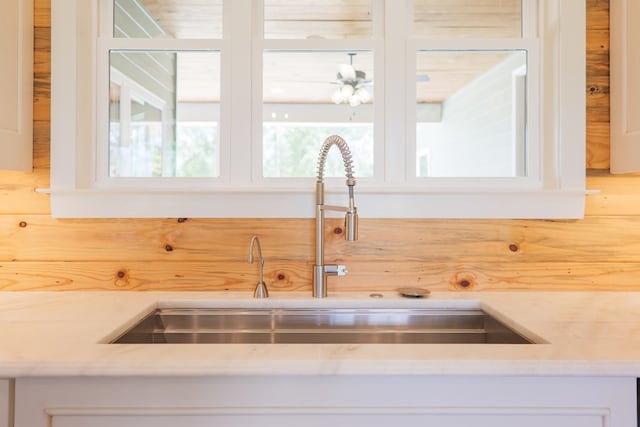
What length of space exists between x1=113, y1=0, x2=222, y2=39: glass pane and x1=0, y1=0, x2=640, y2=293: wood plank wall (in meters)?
0.25

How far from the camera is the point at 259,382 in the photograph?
846mm

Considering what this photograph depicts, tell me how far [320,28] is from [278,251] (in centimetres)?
83

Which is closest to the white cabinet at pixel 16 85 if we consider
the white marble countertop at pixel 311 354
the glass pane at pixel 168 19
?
the glass pane at pixel 168 19

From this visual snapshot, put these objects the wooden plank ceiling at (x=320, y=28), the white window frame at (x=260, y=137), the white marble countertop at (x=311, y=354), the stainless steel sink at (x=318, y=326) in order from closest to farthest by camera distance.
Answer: the white marble countertop at (x=311, y=354) → the stainless steel sink at (x=318, y=326) → the white window frame at (x=260, y=137) → the wooden plank ceiling at (x=320, y=28)

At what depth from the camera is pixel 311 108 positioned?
1.63 metres

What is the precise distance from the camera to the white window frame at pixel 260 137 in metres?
1.46

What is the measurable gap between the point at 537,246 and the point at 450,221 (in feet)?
1.05

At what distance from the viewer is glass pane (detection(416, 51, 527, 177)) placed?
5.18ft

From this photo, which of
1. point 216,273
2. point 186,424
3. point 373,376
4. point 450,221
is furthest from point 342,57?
point 186,424

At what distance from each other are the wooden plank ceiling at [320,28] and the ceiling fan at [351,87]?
0.08 ft

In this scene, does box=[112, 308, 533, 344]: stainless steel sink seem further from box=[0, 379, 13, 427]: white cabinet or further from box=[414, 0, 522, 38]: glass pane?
box=[414, 0, 522, 38]: glass pane

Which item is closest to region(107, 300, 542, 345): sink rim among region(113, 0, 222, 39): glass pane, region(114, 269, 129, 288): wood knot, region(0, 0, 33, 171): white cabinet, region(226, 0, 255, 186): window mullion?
region(114, 269, 129, 288): wood knot

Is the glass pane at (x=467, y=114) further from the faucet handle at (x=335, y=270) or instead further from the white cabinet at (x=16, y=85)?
the white cabinet at (x=16, y=85)

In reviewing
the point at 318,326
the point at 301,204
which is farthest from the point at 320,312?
the point at 301,204
